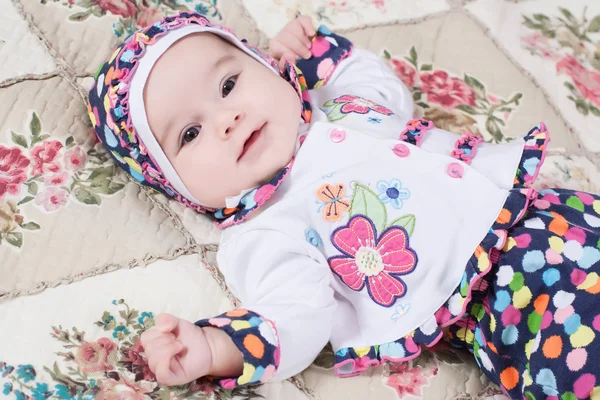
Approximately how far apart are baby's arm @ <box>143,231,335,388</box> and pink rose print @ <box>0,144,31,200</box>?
1.25 feet

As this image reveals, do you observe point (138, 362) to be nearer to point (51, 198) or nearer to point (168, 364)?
point (168, 364)

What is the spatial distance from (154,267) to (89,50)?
490 mm

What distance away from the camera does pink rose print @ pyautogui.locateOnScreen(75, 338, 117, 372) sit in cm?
95

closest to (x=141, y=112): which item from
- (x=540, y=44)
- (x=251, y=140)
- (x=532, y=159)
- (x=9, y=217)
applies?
(x=251, y=140)

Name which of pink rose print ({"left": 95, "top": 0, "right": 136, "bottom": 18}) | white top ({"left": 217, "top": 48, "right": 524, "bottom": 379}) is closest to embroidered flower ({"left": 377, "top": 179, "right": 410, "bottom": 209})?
white top ({"left": 217, "top": 48, "right": 524, "bottom": 379})

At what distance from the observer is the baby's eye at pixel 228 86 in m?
1.06

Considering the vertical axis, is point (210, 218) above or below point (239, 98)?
below

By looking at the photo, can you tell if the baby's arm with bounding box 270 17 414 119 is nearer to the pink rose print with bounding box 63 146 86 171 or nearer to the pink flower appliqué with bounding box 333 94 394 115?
the pink flower appliqué with bounding box 333 94 394 115

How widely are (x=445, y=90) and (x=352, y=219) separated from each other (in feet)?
1.87

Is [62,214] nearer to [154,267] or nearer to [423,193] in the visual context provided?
[154,267]

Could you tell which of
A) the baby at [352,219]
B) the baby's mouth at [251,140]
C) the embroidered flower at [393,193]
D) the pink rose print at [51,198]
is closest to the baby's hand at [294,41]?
the baby at [352,219]

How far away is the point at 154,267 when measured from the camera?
107cm

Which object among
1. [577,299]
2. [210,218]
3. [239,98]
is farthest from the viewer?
[210,218]

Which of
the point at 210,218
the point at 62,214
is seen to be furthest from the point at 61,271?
the point at 210,218
